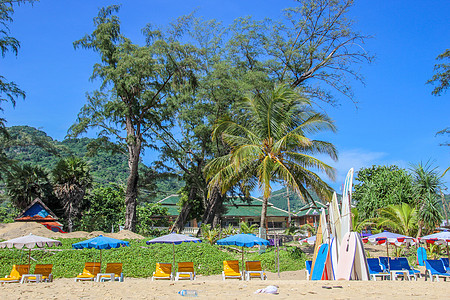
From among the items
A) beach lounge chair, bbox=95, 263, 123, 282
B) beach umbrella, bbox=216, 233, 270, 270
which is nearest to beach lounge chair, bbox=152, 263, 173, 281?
beach lounge chair, bbox=95, 263, 123, 282

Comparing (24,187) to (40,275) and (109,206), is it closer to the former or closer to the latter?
(109,206)

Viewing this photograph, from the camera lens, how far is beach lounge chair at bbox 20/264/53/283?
1291cm

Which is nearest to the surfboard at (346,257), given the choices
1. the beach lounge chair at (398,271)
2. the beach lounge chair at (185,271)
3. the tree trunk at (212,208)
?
the beach lounge chair at (398,271)

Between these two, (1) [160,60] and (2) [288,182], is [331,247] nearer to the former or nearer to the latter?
(2) [288,182]

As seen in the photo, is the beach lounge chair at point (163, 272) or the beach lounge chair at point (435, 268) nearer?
the beach lounge chair at point (435, 268)

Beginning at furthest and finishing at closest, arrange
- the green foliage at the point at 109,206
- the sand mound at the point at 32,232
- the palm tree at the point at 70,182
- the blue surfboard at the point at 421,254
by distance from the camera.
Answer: the green foliage at the point at 109,206
the palm tree at the point at 70,182
the sand mound at the point at 32,232
the blue surfboard at the point at 421,254

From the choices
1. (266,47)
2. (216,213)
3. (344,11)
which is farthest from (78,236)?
(344,11)

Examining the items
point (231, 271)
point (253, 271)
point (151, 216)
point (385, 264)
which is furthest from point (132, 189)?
point (385, 264)

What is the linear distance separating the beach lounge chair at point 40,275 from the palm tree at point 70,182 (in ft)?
47.1

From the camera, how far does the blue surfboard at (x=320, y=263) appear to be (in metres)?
11.6

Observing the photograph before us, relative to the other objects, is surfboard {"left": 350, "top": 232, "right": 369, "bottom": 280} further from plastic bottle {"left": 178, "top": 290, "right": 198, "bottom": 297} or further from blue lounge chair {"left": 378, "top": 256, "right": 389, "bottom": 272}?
plastic bottle {"left": 178, "top": 290, "right": 198, "bottom": 297}

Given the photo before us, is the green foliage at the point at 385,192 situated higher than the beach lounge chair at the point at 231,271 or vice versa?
the green foliage at the point at 385,192

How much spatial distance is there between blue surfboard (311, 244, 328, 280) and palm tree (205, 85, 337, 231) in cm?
524

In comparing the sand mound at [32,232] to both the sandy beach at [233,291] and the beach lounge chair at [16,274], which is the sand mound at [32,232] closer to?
the beach lounge chair at [16,274]
